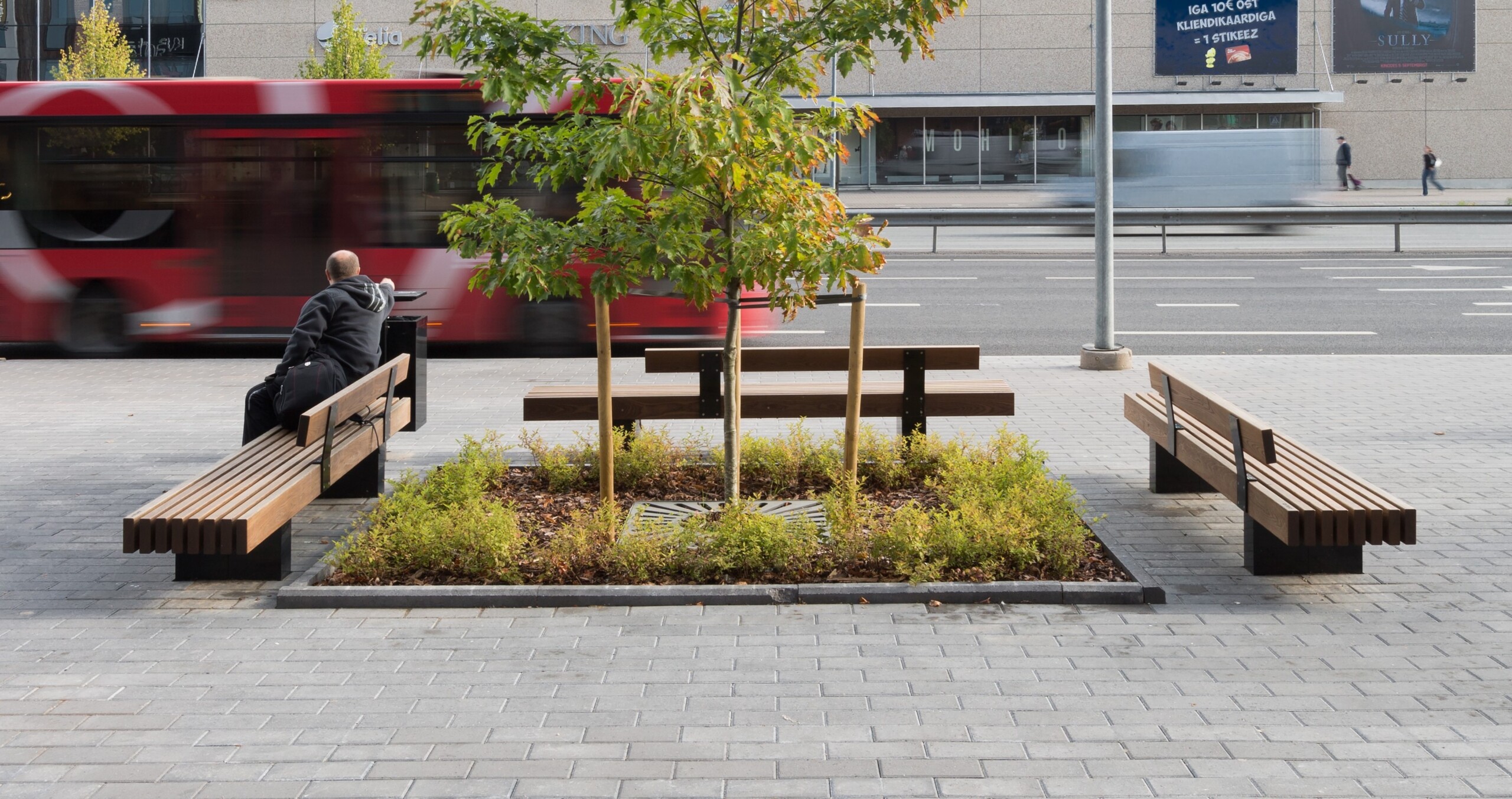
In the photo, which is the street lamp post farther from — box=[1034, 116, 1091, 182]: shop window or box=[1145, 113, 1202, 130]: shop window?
A: box=[1145, 113, 1202, 130]: shop window

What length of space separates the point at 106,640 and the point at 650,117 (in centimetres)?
298

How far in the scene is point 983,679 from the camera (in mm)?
5156

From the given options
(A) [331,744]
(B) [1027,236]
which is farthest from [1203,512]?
(B) [1027,236]

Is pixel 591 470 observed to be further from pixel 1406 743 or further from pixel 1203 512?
pixel 1406 743

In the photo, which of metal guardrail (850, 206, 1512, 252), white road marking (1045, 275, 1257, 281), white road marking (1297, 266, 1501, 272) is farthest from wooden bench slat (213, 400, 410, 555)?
metal guardrail (850, 206, 1512, 252)

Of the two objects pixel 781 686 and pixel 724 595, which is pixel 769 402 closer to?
pixel 724 595

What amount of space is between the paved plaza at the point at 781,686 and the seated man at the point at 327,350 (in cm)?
62

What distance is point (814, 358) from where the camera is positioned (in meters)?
8.96

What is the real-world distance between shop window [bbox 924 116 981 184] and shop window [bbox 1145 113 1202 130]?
5.04m

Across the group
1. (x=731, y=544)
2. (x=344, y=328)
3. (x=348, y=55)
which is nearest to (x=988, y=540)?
(x=731, y=544)

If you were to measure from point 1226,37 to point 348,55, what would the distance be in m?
24.7

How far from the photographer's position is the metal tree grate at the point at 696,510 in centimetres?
728

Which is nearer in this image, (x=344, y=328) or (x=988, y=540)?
(x=988, y=540)

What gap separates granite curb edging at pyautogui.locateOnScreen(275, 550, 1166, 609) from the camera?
611 centimetres
